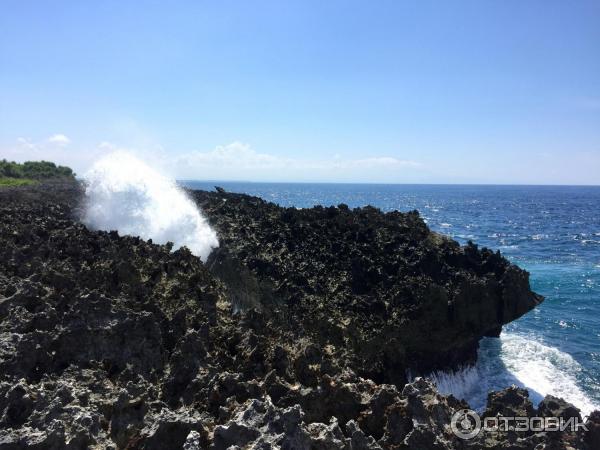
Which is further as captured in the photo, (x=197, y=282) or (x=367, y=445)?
(x=197, y=282)

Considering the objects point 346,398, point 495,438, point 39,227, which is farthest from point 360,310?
point 39,227

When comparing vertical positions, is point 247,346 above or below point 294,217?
below

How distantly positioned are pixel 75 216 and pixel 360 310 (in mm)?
23246

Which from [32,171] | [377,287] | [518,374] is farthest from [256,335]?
[32,171]

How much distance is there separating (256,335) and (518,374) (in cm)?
1439

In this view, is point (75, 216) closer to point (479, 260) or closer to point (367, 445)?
point (479, 260)

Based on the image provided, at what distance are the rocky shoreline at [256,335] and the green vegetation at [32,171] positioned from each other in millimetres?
60709

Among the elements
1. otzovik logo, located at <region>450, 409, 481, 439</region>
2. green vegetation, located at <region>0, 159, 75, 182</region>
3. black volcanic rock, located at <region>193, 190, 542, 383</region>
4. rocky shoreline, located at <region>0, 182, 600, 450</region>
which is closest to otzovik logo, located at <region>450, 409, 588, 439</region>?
otzovik logo, located at <region>450, 409, 481, 439</region>

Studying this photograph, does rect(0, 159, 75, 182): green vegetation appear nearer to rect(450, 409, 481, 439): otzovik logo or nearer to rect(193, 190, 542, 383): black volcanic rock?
rect(193, 190, 542, 383): black volcanic rock

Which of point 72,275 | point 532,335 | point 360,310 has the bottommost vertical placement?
point 532,335

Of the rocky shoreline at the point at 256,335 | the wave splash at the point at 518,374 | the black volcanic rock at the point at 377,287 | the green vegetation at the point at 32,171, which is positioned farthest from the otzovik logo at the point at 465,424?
the green vegetation at the point at 32,171

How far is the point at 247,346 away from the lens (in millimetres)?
11469

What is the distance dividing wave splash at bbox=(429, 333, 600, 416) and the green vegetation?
225ft

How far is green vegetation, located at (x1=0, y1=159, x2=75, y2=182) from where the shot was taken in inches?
3095
